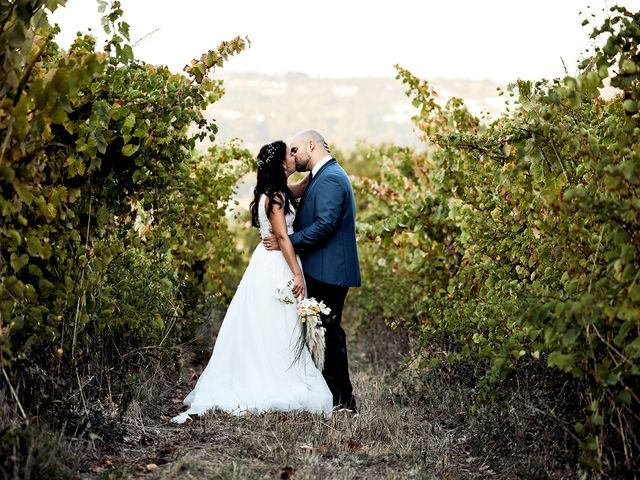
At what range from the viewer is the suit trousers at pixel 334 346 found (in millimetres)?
6824

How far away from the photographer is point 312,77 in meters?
163

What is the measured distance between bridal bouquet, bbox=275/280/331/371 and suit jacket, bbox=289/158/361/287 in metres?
0.27

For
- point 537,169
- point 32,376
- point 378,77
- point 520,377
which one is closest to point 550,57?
point 537,169

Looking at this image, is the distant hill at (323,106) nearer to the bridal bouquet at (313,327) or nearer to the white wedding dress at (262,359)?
the white wedding dress at (262,359)

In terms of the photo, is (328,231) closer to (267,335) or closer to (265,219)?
(265,219)

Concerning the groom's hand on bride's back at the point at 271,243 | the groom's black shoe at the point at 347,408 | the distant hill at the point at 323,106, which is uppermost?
the distant hill at the point at 323,106

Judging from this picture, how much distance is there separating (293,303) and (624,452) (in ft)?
10.7

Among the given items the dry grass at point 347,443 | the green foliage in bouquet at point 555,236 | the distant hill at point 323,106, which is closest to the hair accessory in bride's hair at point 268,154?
the green foliage in bouquet at point 555,236

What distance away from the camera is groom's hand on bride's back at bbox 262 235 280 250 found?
6887mm

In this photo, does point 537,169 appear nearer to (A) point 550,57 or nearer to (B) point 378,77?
(A) point 550,57

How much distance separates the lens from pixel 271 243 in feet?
22.6

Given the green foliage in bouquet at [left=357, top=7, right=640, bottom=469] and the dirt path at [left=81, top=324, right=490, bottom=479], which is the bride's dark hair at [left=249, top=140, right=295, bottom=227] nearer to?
the green foliage in bouquet at [left=357, top=7, right=640, bottom=469]

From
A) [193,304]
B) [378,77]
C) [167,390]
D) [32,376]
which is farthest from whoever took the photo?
[378,77]

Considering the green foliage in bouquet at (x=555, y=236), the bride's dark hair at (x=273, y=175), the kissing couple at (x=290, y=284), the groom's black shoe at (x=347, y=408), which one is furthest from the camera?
the bride's dark hair at (x=273, y=175)
